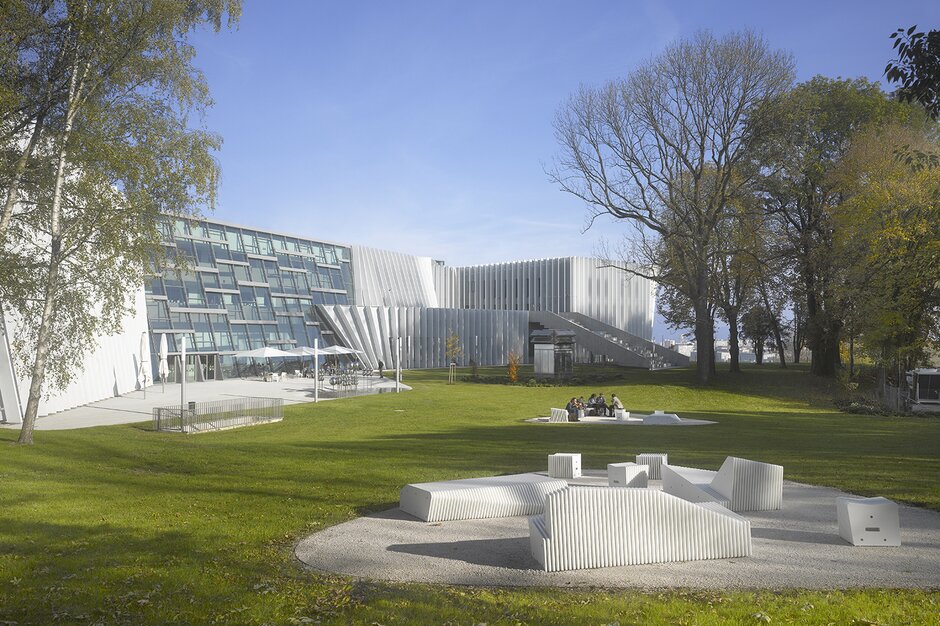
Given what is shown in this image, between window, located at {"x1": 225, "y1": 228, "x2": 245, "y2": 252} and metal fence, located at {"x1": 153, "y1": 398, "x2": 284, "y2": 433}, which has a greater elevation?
window, located at {"x1": 225, "y1": 228, "x2": 245, "y2": 252}

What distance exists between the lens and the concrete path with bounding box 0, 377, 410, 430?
24.9 metres

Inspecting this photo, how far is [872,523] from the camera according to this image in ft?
27.6

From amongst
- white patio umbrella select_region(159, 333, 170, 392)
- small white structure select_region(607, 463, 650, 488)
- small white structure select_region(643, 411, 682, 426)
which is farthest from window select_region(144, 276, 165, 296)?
small white structure select_region(607, 463, 650, 488)

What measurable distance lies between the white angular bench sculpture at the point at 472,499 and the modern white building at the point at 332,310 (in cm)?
1800

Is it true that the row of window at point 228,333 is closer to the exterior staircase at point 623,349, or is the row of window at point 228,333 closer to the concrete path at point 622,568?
the exterior staircase at point 623,349

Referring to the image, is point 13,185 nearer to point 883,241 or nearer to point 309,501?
point 309,501

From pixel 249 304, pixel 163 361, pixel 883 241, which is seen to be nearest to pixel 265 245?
pixel 249 304

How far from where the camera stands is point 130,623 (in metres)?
5.76

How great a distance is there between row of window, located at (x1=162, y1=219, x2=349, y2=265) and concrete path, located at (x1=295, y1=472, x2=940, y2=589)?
41.4 m

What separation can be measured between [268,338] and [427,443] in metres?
36.6

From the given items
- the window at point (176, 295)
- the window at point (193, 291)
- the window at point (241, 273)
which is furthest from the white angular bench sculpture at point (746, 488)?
the window at point (241, 273)

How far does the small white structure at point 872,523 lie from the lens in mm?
8383

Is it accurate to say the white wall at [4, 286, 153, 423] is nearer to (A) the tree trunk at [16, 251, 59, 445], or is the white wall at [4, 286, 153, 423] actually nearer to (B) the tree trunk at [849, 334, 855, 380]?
(A) the tree trunk at [16, 251, 59, 445]

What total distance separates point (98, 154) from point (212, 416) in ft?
31.0
